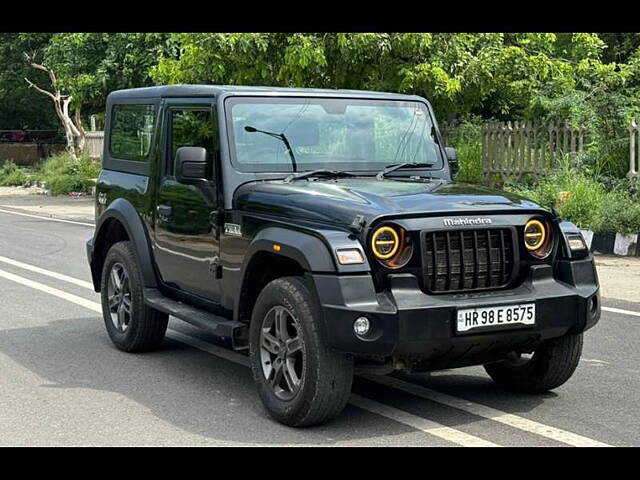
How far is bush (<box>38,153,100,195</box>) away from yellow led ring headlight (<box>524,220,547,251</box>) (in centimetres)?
2502

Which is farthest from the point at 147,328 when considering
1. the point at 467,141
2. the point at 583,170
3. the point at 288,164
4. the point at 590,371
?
the point at 467,141

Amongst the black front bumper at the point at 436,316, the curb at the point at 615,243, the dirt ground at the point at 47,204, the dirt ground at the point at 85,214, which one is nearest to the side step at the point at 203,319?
the black front bumper at the point at 436,316

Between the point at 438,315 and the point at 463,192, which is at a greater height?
the point at 463,192

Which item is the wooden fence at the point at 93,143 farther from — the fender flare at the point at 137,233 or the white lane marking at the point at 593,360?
the white lane marking at the point at 593,360

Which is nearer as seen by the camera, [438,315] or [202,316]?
[438,315]

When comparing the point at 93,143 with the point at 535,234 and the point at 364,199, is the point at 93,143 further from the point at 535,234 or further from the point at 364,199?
the point at 535,234

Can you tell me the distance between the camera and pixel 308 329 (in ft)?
18.5

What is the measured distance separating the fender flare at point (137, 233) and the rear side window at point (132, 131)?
15.4 inches

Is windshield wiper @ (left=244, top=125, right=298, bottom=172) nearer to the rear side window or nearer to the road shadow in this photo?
the rear side window

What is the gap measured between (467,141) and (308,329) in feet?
47.1

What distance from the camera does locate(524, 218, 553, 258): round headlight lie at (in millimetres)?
6055

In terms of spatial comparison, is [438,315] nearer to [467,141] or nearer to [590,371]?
[590,371]
